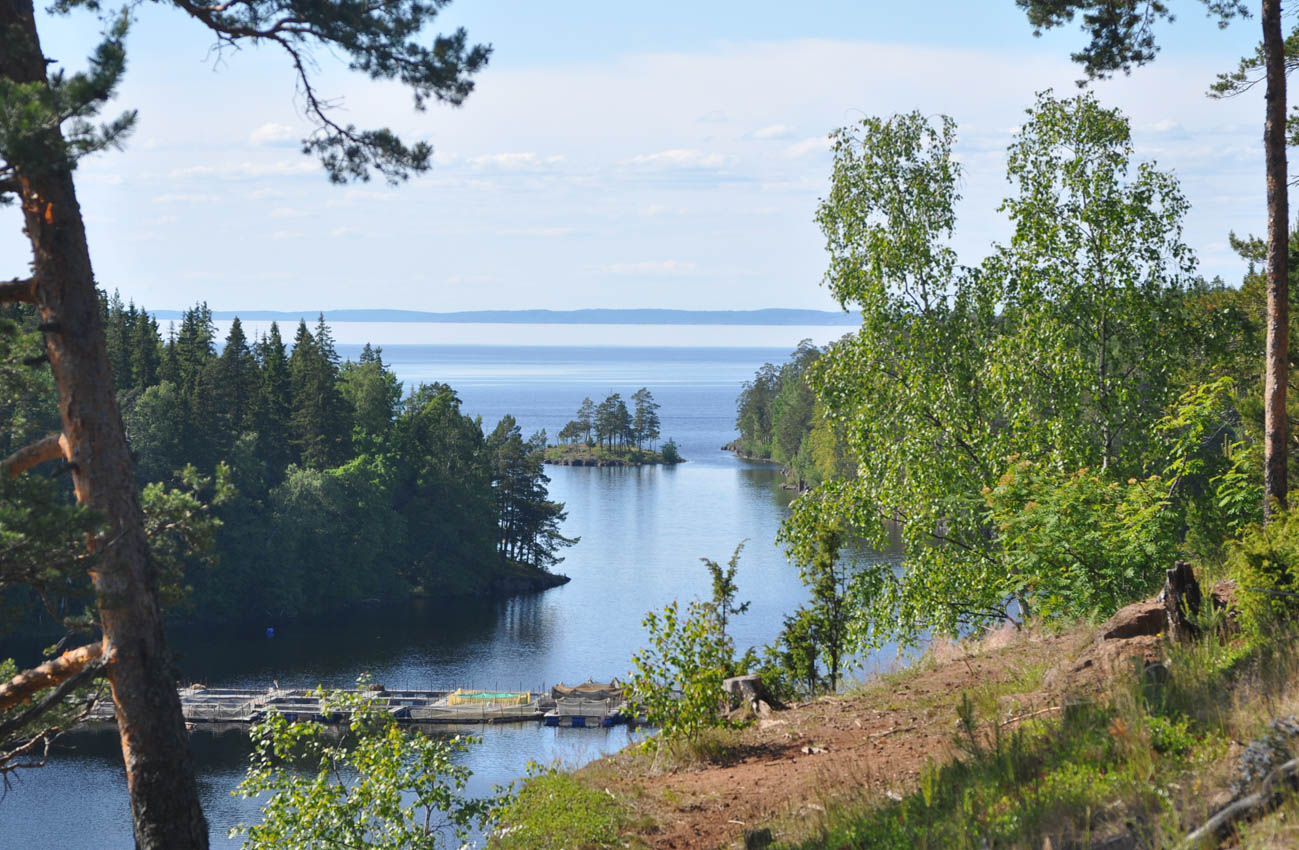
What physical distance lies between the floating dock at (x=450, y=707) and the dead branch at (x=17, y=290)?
36130mm

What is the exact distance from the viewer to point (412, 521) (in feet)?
249

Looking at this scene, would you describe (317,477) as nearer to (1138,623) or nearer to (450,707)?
(450,707)

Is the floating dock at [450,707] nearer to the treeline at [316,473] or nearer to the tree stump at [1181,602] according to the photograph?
the treeline at [316,473]

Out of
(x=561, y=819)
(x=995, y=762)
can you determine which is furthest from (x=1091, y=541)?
(x=561, y=819)

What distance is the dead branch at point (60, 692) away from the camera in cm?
729

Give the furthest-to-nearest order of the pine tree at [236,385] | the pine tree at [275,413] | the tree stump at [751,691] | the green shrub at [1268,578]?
the pine tree at [275,413] < the pine tree at [236,385] < the tree stump at [751,691] < the green shrub at [1268,578]

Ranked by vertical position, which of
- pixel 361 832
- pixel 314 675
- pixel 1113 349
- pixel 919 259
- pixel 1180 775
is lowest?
pixel 314 675

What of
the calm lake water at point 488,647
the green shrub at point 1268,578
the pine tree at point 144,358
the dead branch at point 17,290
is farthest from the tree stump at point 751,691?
the pine tree at point 144,358

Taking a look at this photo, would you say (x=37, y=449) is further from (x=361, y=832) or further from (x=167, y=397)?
(x=167, y=397)

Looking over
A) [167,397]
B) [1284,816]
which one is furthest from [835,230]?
[167,397]

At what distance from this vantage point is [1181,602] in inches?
323

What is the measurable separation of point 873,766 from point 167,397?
58.4m

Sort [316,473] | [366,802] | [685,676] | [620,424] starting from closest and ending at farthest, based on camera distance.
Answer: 1. [685,676]
2. [366,802]
3. [316,473]
4. [620,424]

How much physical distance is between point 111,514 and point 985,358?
36.6ft
